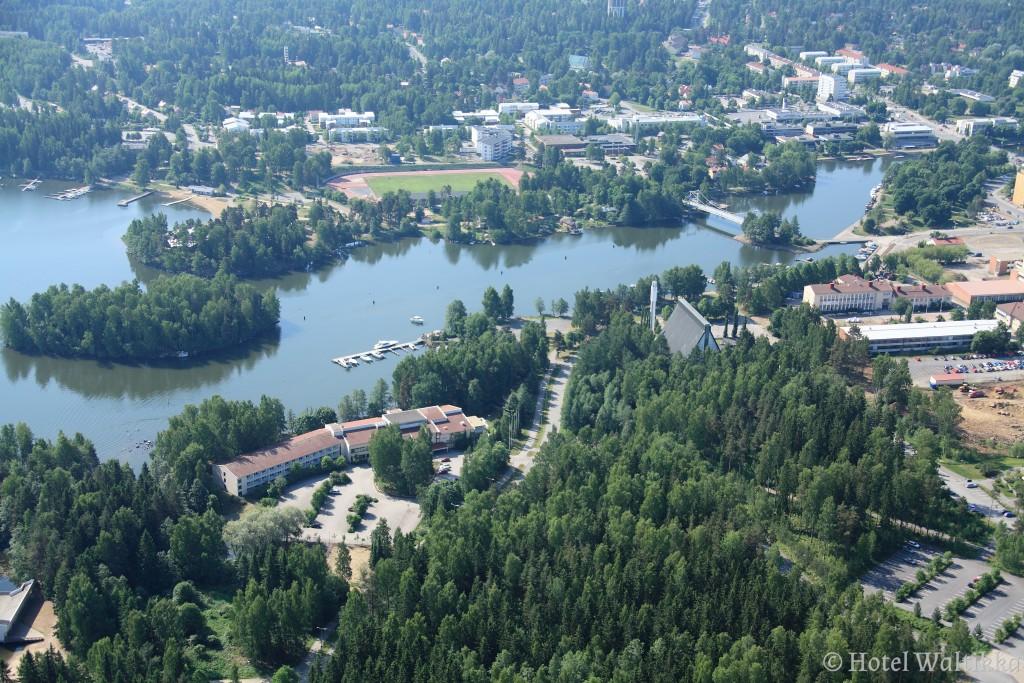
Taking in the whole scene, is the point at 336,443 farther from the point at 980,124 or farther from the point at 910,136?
the point at 980,124

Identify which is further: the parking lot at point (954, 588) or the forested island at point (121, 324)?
the forested island at point (121, 324)

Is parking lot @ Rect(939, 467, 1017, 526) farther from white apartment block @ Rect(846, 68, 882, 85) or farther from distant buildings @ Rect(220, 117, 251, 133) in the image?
white apartment block @ Rect(846, 68, 882, 85)

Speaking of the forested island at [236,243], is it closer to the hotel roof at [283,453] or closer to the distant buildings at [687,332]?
the hotel roof at [283,453]

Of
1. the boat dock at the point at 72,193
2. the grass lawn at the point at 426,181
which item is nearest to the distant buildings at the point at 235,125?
the boat dock at the point at 72,193

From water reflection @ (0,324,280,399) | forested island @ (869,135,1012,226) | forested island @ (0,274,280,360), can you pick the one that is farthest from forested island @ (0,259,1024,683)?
forested island @ (869,135,1012,226)

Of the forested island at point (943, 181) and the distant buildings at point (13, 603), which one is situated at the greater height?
the forested island at point (943, 181)

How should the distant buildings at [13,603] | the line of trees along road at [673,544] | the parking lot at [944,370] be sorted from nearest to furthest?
the line of trees along road at [673,544], the distant buildings at [13,603], the parking lot at [944,370]

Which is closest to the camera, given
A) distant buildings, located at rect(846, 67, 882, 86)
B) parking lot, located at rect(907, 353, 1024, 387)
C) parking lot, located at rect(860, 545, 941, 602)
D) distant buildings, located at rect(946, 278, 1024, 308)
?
parking lot, located at rect(860, 545, 941, 602)

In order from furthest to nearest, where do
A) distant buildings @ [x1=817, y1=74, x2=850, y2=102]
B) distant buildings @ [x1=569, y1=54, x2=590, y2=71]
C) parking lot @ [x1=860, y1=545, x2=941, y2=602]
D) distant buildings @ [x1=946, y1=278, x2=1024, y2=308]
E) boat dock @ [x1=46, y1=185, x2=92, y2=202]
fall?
distant buildings @ [x1=569, y1=54, x2=590, y2=71], distant buildings @ [x1=817, y1=74, x2=850, y2=102], boat dock @ [x1=46, y1=185, x2=92, y2=202], distant buildings @ [x1=946, y1=278, x2=1024, y2=308], parking lot @ [x1=860, y1=545, x2=941, y2=602]
